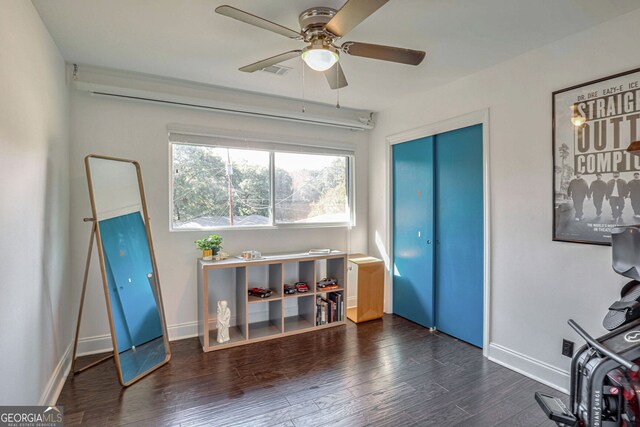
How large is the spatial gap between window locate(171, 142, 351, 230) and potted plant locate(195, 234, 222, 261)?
0.24m

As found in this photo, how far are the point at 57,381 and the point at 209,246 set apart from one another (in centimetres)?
147

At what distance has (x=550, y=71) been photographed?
7.82ft

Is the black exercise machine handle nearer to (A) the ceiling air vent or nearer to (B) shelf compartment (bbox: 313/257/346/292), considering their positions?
(B) shelf compartment (bbox: 313/257/346/292)

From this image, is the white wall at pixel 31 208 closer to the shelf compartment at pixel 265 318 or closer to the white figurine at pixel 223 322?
the white figurine at pixel 223 322

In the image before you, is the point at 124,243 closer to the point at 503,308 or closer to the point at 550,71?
the point at 503,308

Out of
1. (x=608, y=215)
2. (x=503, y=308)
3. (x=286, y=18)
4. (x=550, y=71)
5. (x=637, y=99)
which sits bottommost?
(x=503, y=308)

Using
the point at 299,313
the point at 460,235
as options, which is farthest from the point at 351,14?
the point at 299,313

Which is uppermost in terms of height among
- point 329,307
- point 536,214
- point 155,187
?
point 155,187

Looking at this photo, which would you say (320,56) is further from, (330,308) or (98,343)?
(98,343)

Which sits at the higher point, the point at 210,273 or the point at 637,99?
the point at 637,99

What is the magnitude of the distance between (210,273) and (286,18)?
2428 mm

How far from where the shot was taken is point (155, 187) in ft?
10.3

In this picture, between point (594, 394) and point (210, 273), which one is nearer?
point (594, 394)

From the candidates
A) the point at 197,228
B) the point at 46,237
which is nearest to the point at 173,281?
the point at 197,228
